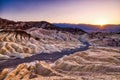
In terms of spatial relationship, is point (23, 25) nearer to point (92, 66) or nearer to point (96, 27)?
point (96, 27)

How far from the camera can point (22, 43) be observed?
1262 inches

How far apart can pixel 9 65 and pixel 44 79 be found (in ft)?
16.8

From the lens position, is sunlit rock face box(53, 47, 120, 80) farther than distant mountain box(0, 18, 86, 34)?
No

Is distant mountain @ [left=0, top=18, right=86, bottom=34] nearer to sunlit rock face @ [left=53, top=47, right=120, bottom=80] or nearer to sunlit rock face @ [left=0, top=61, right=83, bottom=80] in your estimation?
sunlit rock face @ [left=53, top=47, right=120, bottom=80]

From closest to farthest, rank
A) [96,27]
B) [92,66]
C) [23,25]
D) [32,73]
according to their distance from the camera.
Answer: [32,73] < [92,66] < [96,27] < [23,25]

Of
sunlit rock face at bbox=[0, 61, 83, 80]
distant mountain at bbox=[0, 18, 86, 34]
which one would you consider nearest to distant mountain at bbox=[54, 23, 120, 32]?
distant mountain at bbox=[0, 18, 86, 34]

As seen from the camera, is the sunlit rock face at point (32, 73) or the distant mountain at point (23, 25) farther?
the distant mountain at point (23, 25)

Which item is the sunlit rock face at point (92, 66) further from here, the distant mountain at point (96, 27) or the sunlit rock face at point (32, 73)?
the distant mountain at point (96, 27)

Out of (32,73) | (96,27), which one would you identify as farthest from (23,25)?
(32,73)

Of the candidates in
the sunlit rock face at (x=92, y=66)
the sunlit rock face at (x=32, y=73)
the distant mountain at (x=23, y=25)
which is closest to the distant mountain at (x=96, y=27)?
the distant mountain at (x=23, y=25)

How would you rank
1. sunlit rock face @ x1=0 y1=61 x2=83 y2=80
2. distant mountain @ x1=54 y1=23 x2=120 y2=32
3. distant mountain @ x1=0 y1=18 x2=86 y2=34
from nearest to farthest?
sunlit rock face @ x1=0 y1=61 x2=83 y2=80 → distant mountain @ x1=54 y1=23 x2=120 y2=32 → distant mountain @ x1=0 y1=18 x2=86 y2=34

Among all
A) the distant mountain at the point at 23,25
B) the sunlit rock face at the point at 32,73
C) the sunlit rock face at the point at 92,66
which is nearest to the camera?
the sunlit rock face at the point at 32,73

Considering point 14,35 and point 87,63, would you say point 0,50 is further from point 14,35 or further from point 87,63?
point 87,63

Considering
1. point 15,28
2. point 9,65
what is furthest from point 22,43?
point 9,65
